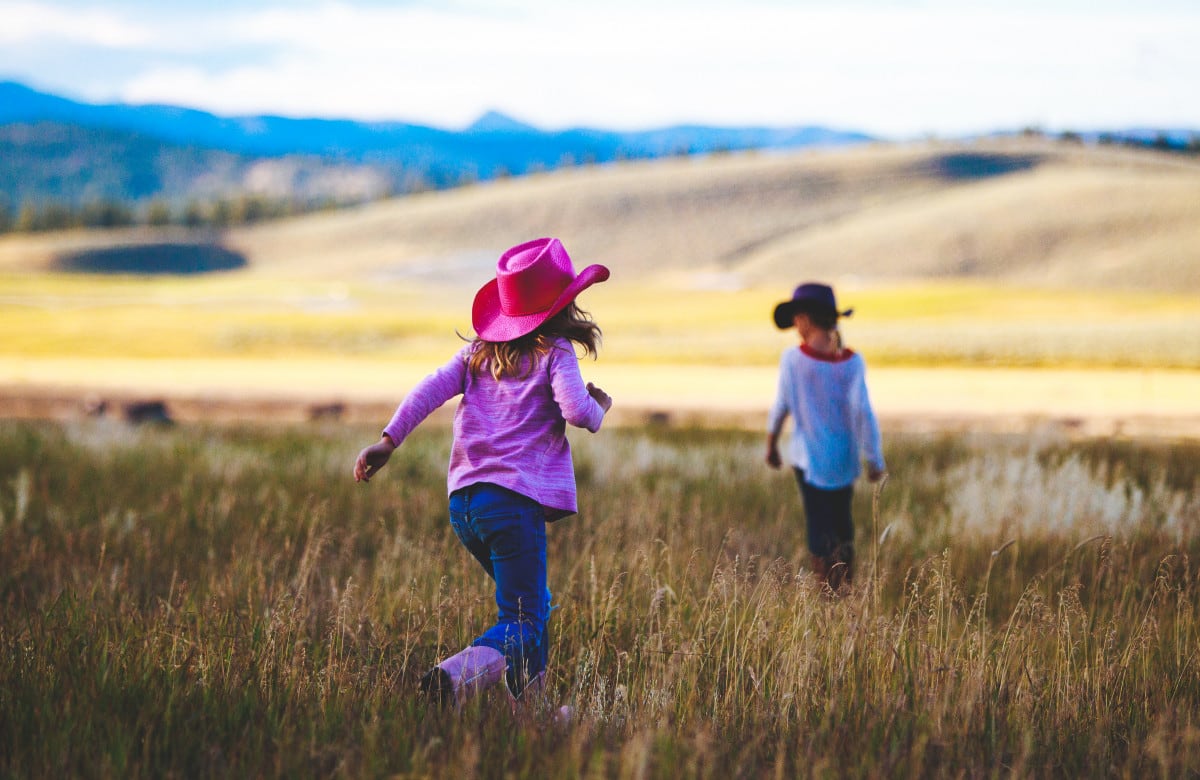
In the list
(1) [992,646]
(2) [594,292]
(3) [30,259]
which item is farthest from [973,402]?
(3) [30,259]

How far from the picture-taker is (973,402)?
19.9m

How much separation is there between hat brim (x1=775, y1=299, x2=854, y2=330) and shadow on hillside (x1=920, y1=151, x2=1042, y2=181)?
523 feet

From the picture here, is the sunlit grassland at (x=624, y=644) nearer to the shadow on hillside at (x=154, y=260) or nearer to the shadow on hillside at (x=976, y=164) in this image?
the shadow on hillside at (x=154, y=260)

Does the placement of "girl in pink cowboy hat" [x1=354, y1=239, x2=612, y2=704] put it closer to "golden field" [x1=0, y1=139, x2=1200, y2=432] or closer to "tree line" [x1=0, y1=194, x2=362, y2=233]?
"golden field" [x1=0, y1=139, x2=1200, y2=432]

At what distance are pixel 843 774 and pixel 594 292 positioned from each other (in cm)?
8180

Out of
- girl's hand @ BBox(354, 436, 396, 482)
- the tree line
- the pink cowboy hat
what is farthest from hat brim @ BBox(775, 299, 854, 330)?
the tree line

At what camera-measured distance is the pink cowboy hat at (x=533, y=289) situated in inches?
159

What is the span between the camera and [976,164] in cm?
16250

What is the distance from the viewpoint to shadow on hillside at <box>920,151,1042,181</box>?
158m

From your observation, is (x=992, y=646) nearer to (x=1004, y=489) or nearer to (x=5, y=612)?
(x=1004, y=489)

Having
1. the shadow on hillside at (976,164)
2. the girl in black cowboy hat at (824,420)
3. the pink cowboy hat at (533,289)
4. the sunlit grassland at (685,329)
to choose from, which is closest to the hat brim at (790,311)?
the girl in black cowboy hat at (824,420)

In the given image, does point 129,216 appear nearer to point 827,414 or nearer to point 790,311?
point 790,311

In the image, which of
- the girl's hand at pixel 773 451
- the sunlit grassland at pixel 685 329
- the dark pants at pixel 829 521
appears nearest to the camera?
the dark pants at pixel 829 521

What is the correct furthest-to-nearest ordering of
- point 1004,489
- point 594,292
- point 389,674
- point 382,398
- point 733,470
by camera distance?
point 594,292, point 382,398, point 733,470, point 1004,489, point 389,674
